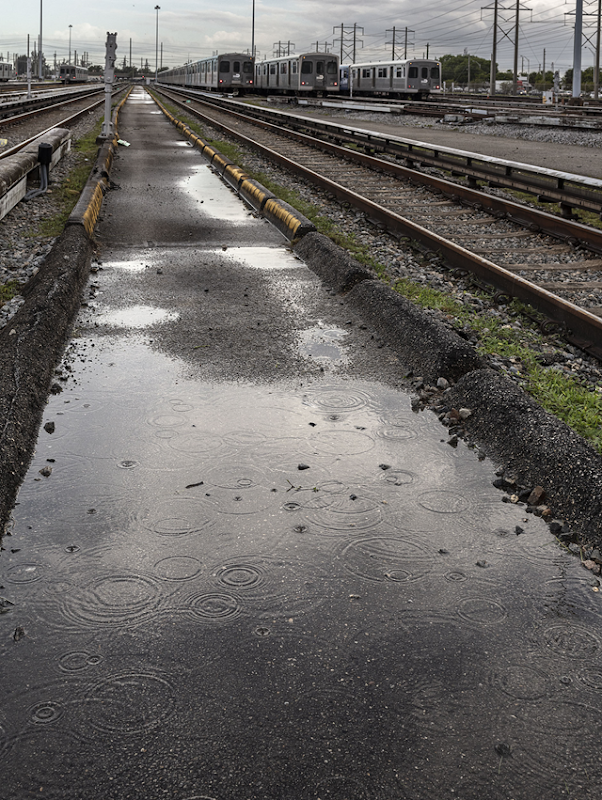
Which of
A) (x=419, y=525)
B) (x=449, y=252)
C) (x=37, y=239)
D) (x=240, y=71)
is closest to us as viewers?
(x=419, y=525)

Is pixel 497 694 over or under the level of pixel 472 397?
under

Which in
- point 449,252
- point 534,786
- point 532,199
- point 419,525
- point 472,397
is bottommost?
point 534,786

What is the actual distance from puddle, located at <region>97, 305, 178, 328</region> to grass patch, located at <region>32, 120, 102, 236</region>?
3.83 meters

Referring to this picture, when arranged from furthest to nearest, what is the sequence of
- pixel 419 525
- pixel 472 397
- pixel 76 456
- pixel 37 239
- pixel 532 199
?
pixel 532 199, pixel 37 239, pixel 472 397, pixel 76 456, pixel 419 525

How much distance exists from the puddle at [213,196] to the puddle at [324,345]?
5.19 m

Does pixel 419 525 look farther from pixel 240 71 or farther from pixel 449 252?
pixel 240 71

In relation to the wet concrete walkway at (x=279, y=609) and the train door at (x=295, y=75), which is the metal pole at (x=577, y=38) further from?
the wet concrete walkway at (x=279, y=609)

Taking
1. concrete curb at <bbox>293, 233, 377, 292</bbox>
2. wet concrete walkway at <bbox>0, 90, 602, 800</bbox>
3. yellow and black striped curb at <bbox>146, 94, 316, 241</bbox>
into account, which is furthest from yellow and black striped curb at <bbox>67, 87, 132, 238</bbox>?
wet concrete walkway at <bbox>0, 90, 602, 800</bbox>

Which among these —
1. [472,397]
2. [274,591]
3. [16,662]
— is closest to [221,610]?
[274,591]

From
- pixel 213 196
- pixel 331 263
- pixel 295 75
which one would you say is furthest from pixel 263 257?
pixel 295 75

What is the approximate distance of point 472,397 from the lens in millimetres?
4199

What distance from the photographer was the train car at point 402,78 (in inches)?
1791

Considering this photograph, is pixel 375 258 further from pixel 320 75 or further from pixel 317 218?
pixel 320 75

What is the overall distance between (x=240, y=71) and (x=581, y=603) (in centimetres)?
5758
